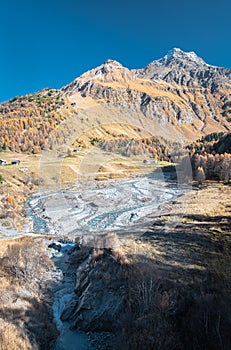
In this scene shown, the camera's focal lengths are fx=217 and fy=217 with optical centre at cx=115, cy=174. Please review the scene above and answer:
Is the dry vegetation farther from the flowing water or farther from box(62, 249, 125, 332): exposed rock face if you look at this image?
box(62, 249, 125, 332): exposed rock face

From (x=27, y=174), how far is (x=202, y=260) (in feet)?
106

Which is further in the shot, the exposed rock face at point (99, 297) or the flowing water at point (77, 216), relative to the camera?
the exposed rock face at point (99, 297)

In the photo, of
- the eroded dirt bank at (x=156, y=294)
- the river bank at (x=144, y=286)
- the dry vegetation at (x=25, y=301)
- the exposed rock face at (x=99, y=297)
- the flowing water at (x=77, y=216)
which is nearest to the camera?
the eroded dirt bank at (x=156, y=294)

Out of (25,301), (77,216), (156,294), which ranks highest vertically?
(77,216)

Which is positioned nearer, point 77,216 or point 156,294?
point 156,294

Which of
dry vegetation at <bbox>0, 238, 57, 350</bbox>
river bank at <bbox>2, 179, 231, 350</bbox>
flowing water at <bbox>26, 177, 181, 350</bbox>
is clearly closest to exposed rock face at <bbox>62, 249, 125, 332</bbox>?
river bank at <bbox>2, 179, 231, 350</bbox>

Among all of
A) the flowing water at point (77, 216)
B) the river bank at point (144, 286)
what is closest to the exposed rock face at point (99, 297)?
the river bank at point (144, 286)

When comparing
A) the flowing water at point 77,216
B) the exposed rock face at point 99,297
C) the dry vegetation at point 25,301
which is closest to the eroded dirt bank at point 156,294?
the exposed rock face at point 99,297

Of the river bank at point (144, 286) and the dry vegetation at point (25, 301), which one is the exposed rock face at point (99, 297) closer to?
the river bank at point (144, 286)

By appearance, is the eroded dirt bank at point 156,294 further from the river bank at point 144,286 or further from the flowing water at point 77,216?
the flowing water at point 77,216

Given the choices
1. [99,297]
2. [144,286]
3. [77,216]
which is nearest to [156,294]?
[144,286]

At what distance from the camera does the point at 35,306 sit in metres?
7.88

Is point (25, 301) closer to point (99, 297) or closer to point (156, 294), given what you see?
point (99, 297)

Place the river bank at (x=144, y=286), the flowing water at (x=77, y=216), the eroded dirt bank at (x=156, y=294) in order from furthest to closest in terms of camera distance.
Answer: the flowing water at (x=77, y=216)
the river bank at (x=144, y=286)
the eroded dirt bank at (x=156, y=294)
